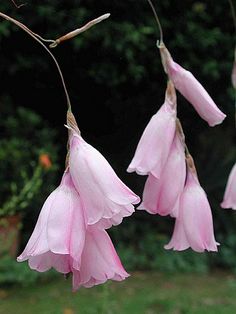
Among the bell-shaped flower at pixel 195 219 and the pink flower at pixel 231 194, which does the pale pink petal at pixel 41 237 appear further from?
the pink flower at pixel 231 194

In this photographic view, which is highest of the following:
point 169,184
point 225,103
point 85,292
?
point 169,184

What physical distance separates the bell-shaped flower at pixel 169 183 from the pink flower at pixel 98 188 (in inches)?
4.0

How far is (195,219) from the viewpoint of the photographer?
0.95m

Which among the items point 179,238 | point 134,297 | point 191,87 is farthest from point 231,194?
point 134,297

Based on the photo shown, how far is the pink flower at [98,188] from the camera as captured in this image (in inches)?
30.8

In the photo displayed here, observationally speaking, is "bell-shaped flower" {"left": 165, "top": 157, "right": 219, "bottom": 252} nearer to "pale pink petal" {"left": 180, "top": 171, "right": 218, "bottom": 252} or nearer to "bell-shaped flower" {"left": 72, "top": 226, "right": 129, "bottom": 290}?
"pale pink petal" {"left": 180, "top": 171, "right": 218, "bottom": 252}

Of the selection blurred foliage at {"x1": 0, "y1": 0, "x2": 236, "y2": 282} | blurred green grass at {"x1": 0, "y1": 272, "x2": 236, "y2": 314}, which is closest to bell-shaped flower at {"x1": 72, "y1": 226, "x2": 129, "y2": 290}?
blurred foliage at {"x1": 0, "y1": 0, "x2": 236, "y2": 282}

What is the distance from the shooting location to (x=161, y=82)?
15.2 ft

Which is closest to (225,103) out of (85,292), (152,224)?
(152,224)

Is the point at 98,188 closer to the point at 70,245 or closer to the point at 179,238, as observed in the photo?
the point at 70,245

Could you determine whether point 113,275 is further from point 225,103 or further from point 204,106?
point 225,103

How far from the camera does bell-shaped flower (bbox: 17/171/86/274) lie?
77 centimetres

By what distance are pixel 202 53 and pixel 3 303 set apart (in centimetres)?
184

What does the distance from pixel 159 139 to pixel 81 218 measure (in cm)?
18
